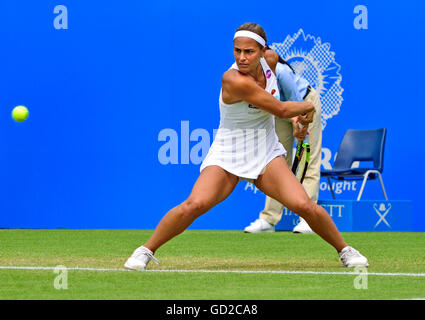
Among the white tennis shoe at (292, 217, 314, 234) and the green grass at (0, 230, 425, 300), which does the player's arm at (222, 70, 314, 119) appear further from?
the white tennis shoe at (292, 217, 314, 234)

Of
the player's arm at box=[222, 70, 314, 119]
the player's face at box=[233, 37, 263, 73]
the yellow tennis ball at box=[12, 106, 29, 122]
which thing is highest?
the yellow tennis ball at box=[12, 106, 29, 122]

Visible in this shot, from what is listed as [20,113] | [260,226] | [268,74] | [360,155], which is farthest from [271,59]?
[20,113]

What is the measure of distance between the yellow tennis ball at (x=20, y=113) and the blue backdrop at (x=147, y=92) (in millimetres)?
221

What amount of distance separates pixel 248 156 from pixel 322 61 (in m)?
4.84

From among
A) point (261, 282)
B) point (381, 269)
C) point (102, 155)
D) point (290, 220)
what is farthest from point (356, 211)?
point (261, 282)

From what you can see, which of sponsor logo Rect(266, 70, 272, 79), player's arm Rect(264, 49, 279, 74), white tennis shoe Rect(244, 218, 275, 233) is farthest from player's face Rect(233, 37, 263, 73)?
white tennis shoe Rect(244, 218, 275, 233)

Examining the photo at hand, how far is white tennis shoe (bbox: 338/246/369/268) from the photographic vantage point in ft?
16.8

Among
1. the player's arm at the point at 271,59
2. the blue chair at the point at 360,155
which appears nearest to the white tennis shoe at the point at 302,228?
the blue chair at the point at 360,155

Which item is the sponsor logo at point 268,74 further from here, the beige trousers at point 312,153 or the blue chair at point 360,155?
the blue chair at point 360,155

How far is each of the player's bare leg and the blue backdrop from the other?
4466mm

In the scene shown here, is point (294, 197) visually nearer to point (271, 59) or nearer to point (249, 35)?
point (249, 35)

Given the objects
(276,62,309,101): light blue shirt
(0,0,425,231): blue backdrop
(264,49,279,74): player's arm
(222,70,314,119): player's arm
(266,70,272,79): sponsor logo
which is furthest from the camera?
(0,0,425,231): blue backdrop

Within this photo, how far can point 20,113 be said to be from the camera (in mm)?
9297
